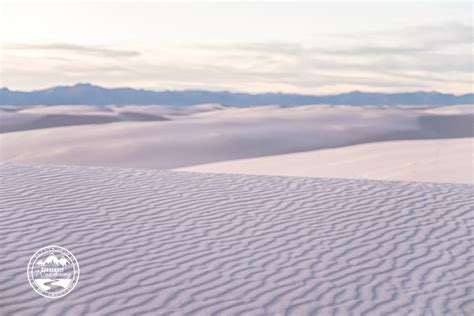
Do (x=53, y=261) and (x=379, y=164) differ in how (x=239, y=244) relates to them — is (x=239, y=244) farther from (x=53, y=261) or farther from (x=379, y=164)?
(x=379, y=164)

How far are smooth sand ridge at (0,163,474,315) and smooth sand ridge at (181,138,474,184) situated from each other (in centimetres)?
416

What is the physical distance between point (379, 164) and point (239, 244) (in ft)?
34.9

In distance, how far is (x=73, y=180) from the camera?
416 inches

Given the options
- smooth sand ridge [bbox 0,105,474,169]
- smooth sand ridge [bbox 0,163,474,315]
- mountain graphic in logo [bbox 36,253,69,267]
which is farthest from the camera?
smooth sand ridge [bbox 0,105,474,169]

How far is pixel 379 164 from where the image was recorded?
57.6 feet

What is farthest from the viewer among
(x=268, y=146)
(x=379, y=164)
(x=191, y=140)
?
(x=268, y=146)

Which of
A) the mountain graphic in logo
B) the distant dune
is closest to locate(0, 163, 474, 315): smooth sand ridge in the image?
the mountain graphic in logo

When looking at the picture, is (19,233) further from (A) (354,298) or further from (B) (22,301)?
(A) (354,298)

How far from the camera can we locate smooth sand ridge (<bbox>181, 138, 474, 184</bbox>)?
15.3 meters

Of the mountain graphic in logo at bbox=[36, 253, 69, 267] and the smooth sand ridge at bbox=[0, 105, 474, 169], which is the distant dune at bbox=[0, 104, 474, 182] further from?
the mountain graphic in logo at bbox=[36, 253, 69, 267]

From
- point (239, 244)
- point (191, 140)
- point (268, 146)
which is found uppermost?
point (191, 140)

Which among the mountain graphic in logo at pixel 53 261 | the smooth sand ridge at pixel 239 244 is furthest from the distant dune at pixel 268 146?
the mountain graphic in logo at pixel 53 261

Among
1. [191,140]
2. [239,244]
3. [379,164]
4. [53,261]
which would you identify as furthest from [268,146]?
[53,261]

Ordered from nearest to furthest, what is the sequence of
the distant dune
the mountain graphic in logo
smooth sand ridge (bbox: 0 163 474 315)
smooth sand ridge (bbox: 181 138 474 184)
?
smooth sand ridge (bbox: 0 163 474 315)
the mountain graphic in logo
smooth sand ridge (bbox: 181 138 474 184)
the distant dune
